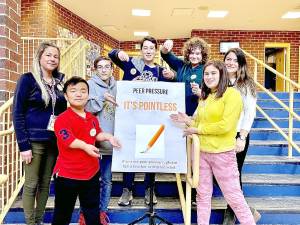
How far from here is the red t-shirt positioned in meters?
2.23

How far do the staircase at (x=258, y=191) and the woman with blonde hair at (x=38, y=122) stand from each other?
0.63m

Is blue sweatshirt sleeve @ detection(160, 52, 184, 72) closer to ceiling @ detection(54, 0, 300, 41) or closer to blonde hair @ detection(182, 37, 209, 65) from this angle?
blonde hair @ detection(182, 37, 209, 65)

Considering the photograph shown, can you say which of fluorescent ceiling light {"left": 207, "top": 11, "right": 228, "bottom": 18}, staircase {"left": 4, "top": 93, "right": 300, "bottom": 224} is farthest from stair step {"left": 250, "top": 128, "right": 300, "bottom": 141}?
fluorescent ceiling light {"left": 207, "top": 11, "right": 228, "bottom": 18}

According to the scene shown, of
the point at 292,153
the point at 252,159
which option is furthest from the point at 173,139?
the point at 292,153

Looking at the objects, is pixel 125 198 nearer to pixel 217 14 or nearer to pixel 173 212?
pixel 173 212

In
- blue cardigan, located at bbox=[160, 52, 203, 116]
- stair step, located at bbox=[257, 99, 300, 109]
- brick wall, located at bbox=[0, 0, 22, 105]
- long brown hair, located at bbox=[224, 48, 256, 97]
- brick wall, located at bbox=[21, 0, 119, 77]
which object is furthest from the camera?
brick wall, located at bbox=[21, 0, 119, 77]

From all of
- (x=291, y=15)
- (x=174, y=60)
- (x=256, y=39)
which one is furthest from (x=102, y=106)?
(x=256, y=39)

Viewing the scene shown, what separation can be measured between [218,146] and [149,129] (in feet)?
1.68

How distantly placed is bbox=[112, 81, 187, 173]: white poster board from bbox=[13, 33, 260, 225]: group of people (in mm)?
82

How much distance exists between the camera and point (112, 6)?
26.4 ft

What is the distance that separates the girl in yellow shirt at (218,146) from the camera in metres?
2.49

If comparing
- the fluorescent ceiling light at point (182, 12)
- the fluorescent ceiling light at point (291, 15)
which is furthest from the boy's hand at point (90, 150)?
the fluorescent ceiling light at point (291, 15)

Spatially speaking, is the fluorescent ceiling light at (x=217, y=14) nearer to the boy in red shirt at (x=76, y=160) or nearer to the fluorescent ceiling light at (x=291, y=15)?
the fluorescent ceiling light at (x=291, y=15)

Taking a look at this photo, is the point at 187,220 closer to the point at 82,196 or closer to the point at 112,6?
the point at 82,196
